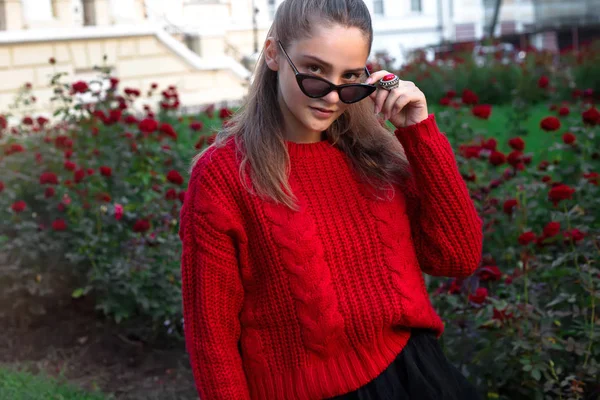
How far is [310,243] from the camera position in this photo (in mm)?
2002

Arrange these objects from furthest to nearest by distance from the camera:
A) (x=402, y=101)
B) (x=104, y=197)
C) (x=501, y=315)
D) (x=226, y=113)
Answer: (x=104, y=197)
(x=226, y=113)
(x=501, y=315)
(x=402, y=101)

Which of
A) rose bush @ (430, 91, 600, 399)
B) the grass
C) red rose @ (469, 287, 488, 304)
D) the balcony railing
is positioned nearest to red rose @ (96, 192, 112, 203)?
the grass

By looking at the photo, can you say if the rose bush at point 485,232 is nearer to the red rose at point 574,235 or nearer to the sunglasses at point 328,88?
the red rose at point 574,235

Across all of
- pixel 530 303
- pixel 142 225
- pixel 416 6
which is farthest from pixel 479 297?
pixel 416 6

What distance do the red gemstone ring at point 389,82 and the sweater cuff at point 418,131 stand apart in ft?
0.36

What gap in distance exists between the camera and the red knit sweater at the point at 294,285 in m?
1.98

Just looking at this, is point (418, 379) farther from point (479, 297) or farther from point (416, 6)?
point (416, 6)

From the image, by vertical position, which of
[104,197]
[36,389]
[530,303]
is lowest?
[36,389]

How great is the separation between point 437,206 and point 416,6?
28597 millimetres

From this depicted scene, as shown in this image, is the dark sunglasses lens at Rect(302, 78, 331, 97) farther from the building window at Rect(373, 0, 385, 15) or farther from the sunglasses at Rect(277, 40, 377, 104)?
the building window at Rect(373, 0, 385, 15)

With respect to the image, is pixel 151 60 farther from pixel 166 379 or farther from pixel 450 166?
pixel 450 166

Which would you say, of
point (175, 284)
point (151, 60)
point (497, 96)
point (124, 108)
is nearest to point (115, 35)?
point (151, 60)

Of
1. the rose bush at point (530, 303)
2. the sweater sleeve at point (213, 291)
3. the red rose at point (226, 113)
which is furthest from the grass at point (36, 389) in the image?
the sweater sleeve at point (213, 291)

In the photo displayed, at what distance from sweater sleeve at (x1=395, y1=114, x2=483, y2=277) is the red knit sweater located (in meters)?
0.02
